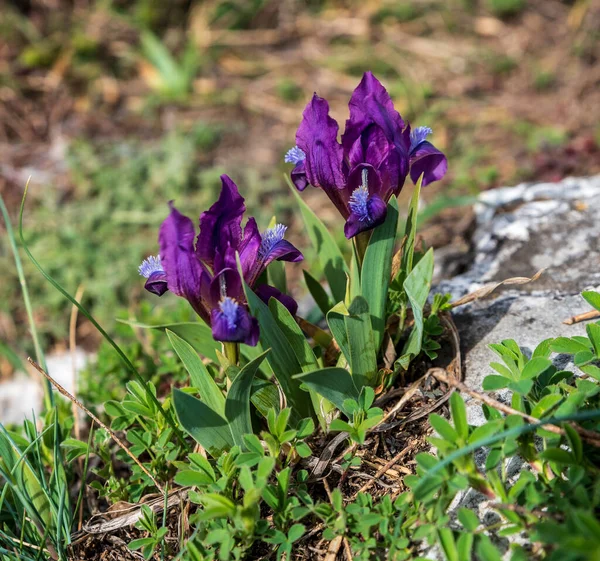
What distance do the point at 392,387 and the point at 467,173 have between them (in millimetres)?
2407

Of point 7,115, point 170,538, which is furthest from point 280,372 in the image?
point 7,115

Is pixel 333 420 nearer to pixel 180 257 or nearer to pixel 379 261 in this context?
pixel 379 261

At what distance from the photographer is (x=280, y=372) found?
1.70m

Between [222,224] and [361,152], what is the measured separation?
0.41 m

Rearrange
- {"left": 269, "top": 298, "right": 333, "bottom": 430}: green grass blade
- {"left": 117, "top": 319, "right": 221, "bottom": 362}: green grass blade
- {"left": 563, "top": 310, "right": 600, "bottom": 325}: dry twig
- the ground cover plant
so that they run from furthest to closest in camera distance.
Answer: {"left": 563, "top": 310, "right": 600, "bottom": 325}: dry twig
{"left": 117, "top": 319, "right": 221, "bottom": 362}: green grass blade
{"left": 269, "top": 298, "right": 333, "bottom": 430}: green grass blade
the ground cover plant

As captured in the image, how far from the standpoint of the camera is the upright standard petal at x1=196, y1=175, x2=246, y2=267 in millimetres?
1550

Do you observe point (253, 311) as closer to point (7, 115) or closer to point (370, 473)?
point (370, 473)

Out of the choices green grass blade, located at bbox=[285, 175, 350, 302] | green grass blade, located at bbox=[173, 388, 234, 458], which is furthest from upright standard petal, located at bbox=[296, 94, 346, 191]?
green grass blade, located at bbox=[173, 388, 234, 458]

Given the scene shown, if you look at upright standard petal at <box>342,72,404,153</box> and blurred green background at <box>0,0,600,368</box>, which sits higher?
upright standard petal at <box>342,72,404,153</box>

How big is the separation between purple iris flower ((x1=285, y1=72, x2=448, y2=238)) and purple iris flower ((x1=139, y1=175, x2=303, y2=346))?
20 cm

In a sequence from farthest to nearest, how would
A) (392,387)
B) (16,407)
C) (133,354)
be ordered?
(16,407) < (133,354) < (392,387)

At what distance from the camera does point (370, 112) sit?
162 centimetres


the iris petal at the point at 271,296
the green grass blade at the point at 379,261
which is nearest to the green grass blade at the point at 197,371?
the iris petal at the point at 271,296

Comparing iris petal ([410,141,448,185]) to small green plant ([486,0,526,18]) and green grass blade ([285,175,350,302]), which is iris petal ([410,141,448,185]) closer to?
green grass blade ([285,175,350,302])
